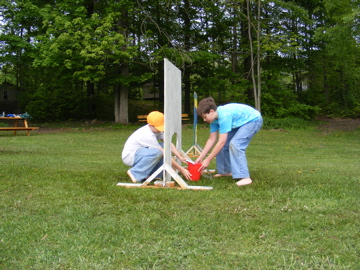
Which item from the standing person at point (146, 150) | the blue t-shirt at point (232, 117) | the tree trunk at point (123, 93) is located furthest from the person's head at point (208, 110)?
the tree trunk at point (123, 93)

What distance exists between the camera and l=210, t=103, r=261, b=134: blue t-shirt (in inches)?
212

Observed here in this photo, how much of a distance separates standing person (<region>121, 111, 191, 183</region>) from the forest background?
45.3ft

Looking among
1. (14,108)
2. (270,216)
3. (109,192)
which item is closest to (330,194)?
(270,216)

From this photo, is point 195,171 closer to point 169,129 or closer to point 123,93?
point 169,129

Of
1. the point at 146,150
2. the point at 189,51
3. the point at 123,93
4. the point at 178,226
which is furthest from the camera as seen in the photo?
the point at 123,93

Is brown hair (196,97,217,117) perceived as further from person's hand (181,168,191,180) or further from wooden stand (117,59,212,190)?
person's hand (181,168,191,180)

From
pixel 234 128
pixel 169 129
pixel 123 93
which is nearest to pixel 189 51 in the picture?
pixel 123 93

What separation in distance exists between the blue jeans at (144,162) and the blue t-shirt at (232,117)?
1.01 meters

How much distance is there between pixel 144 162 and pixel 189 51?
616 inches

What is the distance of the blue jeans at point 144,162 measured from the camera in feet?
18.0

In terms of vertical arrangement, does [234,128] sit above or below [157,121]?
below

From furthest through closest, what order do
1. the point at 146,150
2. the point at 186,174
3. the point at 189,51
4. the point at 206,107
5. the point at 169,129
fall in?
the point at 189,51
the point at 186,174
the point at 146,150
the point at 206,107
the point at 169,129

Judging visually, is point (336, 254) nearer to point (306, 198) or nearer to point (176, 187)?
point (306, 198)

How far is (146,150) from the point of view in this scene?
18.2ft
